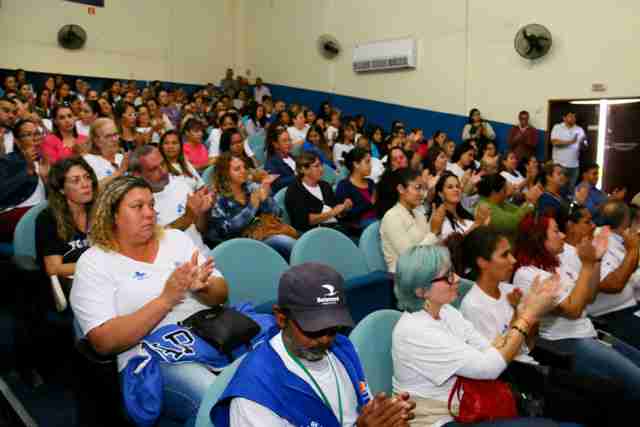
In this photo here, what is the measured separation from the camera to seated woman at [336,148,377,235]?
13.2 feet

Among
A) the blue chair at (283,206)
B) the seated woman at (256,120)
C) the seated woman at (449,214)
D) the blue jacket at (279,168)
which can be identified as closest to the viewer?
the seated woman at (449,214)

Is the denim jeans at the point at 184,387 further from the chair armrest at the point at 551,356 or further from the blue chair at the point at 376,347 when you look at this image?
the chair armrest at the point at 551,356

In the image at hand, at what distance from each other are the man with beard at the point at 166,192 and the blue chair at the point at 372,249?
839mm

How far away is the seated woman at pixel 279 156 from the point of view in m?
4.90

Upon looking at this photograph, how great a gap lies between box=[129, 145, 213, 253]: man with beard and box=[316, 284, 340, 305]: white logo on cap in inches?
61.6

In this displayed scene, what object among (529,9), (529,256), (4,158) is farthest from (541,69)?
(4,158)

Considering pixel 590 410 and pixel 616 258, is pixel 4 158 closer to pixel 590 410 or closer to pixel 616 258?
pixel 590 410

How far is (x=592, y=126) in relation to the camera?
8.09m

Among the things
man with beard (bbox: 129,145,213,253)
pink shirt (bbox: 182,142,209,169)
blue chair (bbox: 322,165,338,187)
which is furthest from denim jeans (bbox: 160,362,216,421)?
blue chair (bbox: 322,165,338,187)

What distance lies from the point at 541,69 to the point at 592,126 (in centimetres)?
110

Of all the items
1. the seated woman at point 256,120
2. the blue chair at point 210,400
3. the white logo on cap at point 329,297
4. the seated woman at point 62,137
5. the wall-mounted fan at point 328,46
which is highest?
the wall-mounted fan at point 328,46

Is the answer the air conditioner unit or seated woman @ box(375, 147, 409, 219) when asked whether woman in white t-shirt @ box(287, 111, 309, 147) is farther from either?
seated woman @ box(375, 147, 409, 219)

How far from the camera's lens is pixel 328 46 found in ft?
35.2

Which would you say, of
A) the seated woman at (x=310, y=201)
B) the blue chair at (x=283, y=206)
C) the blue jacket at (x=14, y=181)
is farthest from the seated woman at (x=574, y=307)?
the blue jacket at (x=14, y=181)
